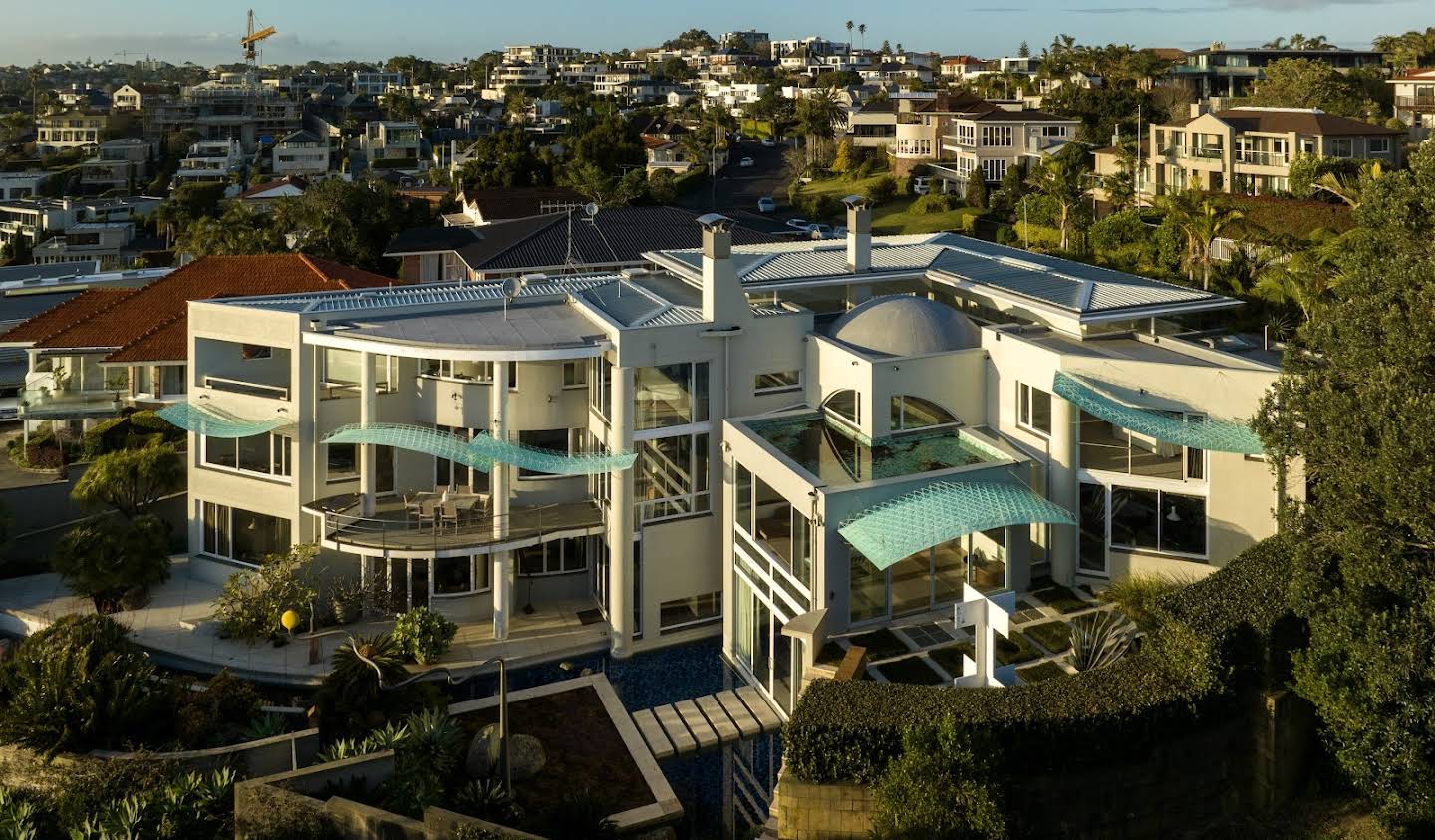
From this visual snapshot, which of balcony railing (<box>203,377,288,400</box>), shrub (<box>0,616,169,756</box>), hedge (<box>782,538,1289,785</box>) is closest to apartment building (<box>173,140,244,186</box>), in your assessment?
balcony railing (<box>203,377,288,400</box>)

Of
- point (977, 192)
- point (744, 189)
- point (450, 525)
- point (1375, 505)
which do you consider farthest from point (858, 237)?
point (744, 189)

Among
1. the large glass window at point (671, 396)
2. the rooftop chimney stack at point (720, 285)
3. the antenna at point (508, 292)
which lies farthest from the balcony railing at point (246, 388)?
the rooftop chimney stack at point (720, 285)

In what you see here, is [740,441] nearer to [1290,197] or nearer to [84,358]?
[84,358]

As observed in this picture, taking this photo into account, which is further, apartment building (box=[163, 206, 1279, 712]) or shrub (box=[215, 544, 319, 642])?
shrub (box=[215, 544, 319, 642])

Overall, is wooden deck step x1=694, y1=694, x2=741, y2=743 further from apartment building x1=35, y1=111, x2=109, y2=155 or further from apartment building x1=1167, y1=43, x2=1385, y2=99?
apartment building x1=35, y1=111, x2=109, y2=155

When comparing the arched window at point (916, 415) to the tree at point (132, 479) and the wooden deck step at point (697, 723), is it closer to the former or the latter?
the wooden deck step at point (697, 723)
